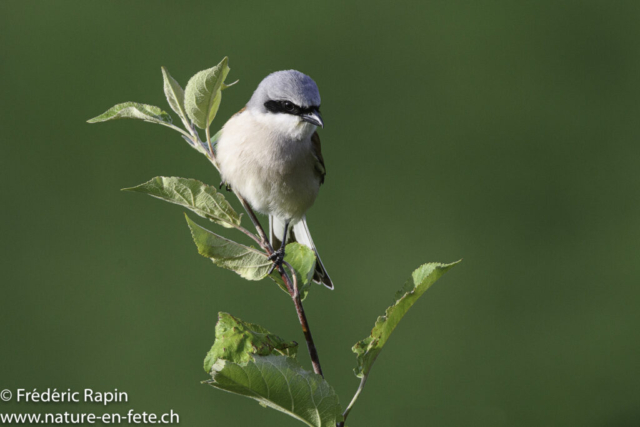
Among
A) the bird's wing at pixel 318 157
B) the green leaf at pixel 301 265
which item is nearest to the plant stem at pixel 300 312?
the green leaf at pixel 301 265

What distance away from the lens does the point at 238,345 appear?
0.77m

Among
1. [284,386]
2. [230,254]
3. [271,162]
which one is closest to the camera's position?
[284,386]

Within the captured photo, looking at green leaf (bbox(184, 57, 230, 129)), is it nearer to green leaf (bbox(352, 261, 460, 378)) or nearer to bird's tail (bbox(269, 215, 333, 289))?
green leaf (bbox(352, 261, 460, 378))

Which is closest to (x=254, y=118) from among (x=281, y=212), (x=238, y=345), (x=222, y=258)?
(x=281, y=212)

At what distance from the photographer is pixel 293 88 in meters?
1.36

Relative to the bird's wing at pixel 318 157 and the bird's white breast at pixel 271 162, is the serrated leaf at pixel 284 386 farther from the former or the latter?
the bird's wing at pixel 318 157

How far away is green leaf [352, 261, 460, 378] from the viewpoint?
763 millimetres

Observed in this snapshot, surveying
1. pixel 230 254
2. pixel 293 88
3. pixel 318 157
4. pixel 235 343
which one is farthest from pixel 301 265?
pixel 318 157

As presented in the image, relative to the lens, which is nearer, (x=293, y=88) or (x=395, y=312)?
(x=395, y=312)

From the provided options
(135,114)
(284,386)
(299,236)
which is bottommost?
(299,236)

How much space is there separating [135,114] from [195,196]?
0.17 m

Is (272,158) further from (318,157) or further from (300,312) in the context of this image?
(300,312)

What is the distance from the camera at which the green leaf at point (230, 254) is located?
0.88 metres

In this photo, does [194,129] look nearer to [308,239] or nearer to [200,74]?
[200,74]
